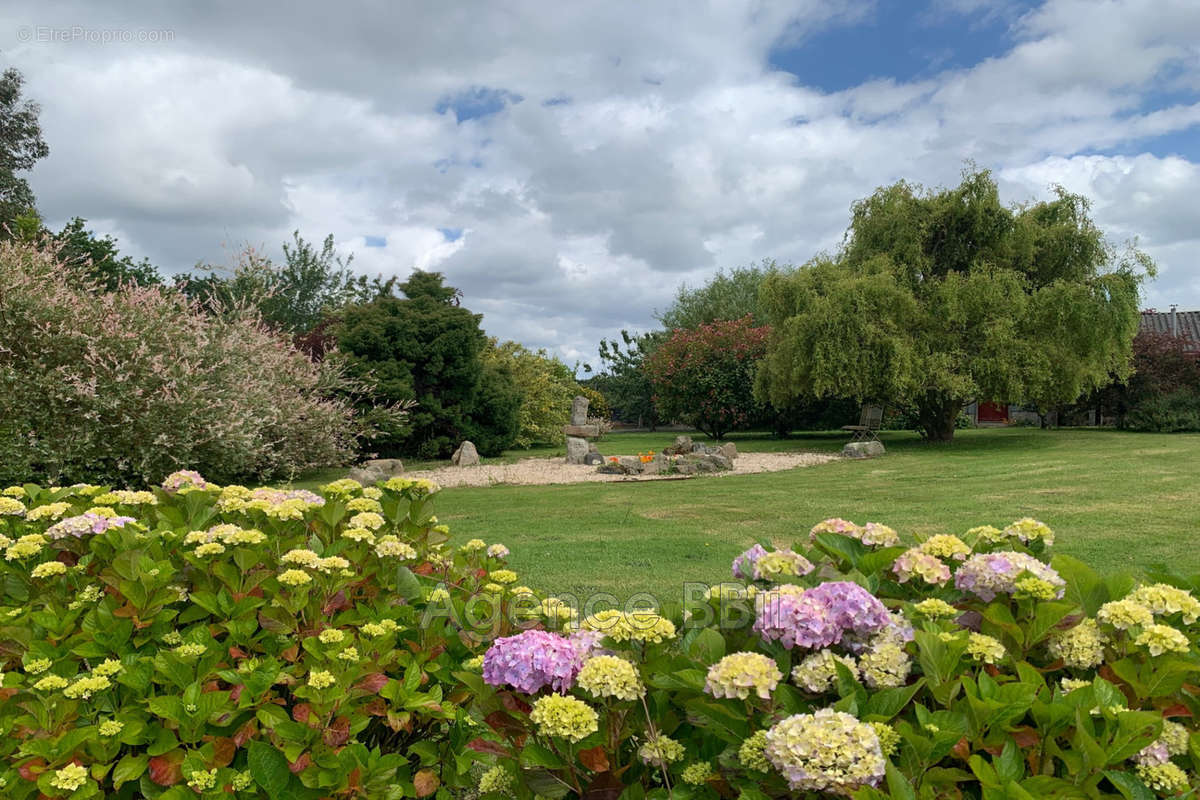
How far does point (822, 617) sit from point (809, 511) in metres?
6.56

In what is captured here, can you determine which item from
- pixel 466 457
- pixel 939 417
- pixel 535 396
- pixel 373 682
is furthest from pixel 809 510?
pixel 535 396

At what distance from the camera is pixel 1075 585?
1508mm

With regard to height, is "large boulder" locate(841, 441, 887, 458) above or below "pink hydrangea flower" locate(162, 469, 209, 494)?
below

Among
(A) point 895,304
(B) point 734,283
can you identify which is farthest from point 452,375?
(B) point 734,283

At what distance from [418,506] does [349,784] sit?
872 millimetres

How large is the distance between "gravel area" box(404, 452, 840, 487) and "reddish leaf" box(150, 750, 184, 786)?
912 cm

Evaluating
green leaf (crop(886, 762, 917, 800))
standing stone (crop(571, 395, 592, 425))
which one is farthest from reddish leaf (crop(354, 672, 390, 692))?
standing stone (crop(571, 395, 592, 425))

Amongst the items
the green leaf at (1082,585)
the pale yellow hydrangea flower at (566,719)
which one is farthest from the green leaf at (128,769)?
the green leaf at (1082,585)

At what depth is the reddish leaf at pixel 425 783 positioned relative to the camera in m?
1.67

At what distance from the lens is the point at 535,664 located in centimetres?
131

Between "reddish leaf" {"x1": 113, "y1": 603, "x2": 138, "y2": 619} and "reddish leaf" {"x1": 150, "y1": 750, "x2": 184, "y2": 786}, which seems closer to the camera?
"reddish leaf" {"x1": 150, "y1": 750, "x2": 184, "y2": 786}

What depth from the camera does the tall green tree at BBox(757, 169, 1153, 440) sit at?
14812 millimetres

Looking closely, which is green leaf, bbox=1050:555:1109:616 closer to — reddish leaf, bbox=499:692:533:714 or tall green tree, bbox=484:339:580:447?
reddish leaf, bbox=499:692:533:714

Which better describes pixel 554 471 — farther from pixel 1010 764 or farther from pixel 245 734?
pixel 1010 764
